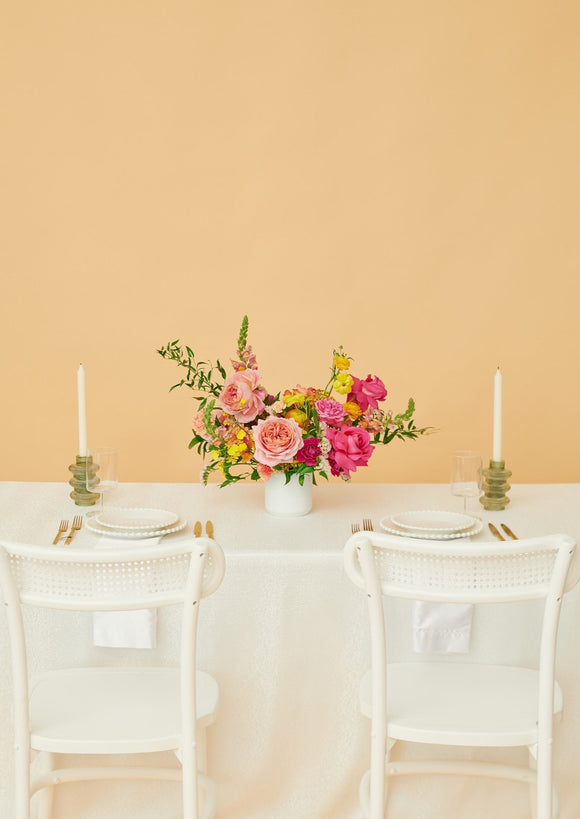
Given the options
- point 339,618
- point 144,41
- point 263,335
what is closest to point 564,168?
point 263,335

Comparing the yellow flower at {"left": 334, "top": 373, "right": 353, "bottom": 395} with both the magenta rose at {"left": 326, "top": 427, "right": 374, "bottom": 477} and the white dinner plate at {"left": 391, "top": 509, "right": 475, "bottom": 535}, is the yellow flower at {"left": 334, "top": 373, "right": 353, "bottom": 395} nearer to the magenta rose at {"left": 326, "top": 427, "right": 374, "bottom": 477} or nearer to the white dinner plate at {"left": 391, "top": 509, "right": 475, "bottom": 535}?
the magenta rose at {"left": 326, "top": 427, "right": 374, "bottom": 477}

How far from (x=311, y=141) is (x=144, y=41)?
0.82 m

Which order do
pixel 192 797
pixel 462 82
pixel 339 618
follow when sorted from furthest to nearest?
1. pixel 462 82
2. pixel 339 618
3. pixel 192 797

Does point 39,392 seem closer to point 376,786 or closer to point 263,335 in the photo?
point 263,335

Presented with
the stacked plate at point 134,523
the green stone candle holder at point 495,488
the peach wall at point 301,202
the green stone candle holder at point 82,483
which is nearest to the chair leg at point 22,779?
the stacked plate at point 134,523

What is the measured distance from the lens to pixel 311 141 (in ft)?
13.2

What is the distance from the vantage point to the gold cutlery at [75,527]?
197 cm

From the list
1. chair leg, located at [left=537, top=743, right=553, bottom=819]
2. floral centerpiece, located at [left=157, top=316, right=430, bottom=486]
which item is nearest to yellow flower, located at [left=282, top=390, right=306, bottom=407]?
floral centerpiece, located at [left=157, top=316, right=430, bottom=486]

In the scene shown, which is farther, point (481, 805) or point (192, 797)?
point (481, 805)

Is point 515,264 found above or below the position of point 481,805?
above

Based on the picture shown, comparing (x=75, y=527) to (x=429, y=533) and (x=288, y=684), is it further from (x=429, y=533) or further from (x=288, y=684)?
(x=429, y=533)

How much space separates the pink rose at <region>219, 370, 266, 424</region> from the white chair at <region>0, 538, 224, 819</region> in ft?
1.43

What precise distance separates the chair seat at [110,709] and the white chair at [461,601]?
33 cm

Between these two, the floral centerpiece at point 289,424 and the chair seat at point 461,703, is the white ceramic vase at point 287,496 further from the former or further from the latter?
the chair seat at point 461,703
